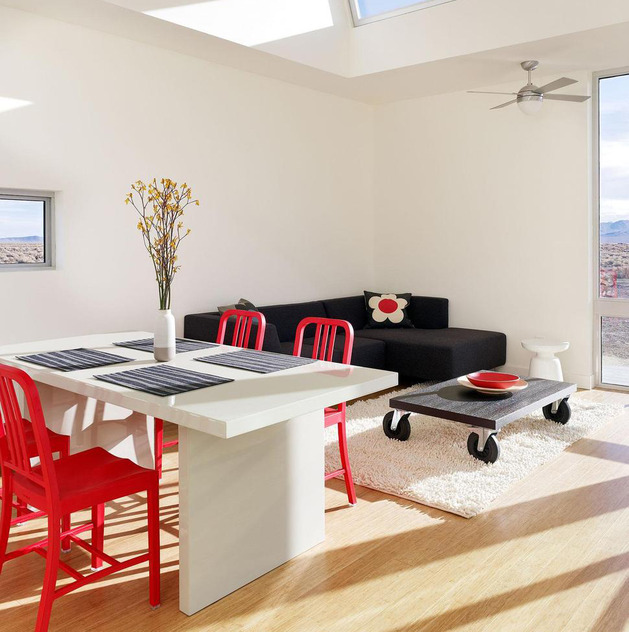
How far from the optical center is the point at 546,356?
5.33 m

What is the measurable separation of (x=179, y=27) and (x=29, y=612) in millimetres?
3626

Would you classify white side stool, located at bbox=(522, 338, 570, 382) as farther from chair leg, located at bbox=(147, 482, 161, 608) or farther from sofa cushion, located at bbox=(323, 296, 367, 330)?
chair leg, located at bbox=(147, 482, 161, 608)

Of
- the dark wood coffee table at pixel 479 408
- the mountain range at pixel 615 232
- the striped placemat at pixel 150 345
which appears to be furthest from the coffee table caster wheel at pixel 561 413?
the striped placemat at pixel 150 345

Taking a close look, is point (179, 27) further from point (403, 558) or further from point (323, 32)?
point (403, 558)

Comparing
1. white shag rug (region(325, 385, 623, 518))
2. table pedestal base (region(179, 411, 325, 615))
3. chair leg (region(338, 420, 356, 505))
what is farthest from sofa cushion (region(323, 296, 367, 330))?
table pedestal base (region(179, 411, 325, 615))

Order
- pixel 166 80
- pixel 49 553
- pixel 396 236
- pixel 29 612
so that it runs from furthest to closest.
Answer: pixel 396 236 → pixel 166 80 → pixel 29 612 → pixel 49 553

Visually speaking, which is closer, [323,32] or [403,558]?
[403,558]

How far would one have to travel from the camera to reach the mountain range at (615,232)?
5457 mm

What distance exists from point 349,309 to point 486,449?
2.85 m

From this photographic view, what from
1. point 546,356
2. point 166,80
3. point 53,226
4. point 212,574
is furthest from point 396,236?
point 212,574

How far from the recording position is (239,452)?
235 centimetres

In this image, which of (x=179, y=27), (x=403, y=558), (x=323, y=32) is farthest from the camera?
(x=323, y=32)

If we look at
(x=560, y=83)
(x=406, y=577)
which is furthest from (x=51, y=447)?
(x=560, y=83)

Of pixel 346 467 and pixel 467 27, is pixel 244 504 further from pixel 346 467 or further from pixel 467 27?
pixel 467 27
